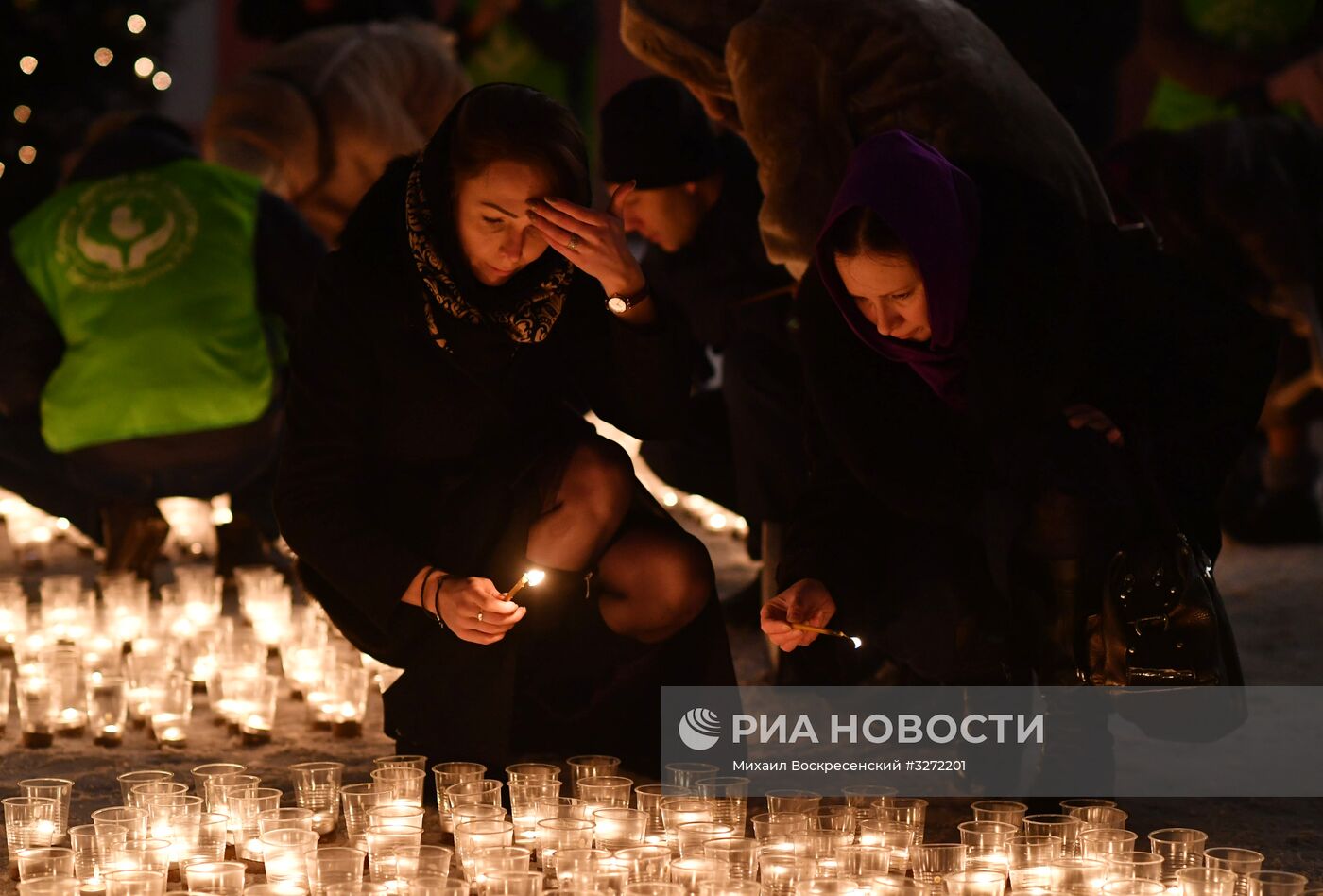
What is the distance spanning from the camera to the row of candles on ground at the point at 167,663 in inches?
112

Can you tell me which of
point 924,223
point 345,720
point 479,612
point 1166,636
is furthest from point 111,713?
point 1166,636

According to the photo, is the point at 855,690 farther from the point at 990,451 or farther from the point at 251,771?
the point at 251,771

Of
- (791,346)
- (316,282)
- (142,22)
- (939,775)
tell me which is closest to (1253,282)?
(791,346)

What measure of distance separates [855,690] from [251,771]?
103 centimetres

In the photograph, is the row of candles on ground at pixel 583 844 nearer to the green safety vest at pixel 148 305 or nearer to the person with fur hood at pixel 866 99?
the person with fur hood at pixel 866 99

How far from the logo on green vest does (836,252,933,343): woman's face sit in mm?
2080

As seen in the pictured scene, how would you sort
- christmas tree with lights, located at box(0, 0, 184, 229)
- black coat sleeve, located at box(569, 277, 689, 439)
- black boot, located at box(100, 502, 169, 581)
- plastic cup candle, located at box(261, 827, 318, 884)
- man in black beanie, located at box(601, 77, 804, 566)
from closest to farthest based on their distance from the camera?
plastic cup candle, located at box(261, 827, 318, 884)
black coat sleeve, located at box(569, 277, 689, 439)
man in black beanie, located at box(601, 77, 804, 566)
black boot, located at box(100, 502, 169, 581)
christmas tree with lights, located at box(0, 0, 184, 229)

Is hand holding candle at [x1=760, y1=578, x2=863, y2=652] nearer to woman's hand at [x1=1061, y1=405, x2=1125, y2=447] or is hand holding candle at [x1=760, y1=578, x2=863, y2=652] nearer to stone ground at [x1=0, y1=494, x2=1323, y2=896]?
stone ground at [x1=0, y1=494, x2=1323, y2=896]

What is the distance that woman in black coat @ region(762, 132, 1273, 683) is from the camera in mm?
2330

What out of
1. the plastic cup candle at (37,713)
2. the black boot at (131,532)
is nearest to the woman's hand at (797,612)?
the plastic cup candle at (37,713)

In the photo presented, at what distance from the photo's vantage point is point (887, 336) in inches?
94.5

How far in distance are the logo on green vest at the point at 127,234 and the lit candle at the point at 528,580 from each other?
5.93 ft

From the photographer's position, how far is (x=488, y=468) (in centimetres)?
253

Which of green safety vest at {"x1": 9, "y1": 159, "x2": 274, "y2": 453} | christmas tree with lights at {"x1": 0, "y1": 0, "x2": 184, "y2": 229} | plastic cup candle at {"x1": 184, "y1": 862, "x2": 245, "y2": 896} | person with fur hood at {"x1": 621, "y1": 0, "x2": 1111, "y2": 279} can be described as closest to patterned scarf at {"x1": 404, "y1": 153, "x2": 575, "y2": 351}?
person with fur hood at {"x1": 621, "y1": 0, "x2": 1111, "y2": 279}
